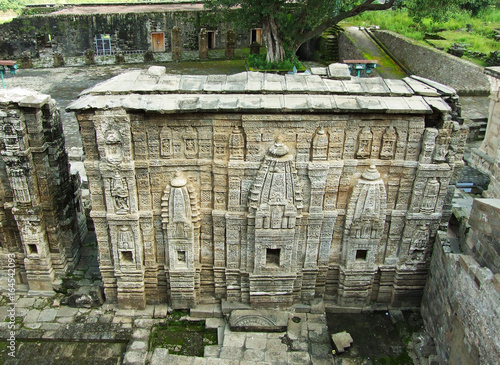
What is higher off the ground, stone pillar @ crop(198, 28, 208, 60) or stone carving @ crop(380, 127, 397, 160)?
stone carving @ crop(380, 127, 397, 160)

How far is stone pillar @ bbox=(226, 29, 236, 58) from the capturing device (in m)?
28.7

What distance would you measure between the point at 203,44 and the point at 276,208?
2212 centimetres

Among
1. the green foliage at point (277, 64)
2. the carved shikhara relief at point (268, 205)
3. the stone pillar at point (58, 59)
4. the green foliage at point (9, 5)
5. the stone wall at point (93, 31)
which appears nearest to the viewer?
the carved shikhara relief at point (268, 205)

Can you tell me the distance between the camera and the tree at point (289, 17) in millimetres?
20969

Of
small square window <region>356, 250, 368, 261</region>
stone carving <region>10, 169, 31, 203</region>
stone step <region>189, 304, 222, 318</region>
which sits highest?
stone carving <region>10, 169, 31, 203</region>

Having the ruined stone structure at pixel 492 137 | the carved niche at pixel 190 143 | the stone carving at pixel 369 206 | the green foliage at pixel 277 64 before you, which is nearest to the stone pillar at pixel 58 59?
the green foliage at pixel 277 64

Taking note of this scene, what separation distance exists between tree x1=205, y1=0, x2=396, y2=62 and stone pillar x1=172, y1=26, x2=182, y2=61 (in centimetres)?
518

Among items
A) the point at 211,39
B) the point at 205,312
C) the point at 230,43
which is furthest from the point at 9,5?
the point at 205,312

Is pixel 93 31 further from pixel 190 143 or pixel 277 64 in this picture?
pixel 190 143

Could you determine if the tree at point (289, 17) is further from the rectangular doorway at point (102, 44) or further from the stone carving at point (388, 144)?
the stone carving at point (388, 144)

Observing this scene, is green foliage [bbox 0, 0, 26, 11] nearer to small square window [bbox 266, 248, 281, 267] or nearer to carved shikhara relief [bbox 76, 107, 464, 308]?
carved shikhara relief [bbox 76, 107, 464, 308]

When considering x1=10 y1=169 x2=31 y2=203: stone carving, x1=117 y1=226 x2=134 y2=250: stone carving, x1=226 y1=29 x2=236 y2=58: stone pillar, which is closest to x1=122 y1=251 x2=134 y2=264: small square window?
x1=117 y1=226 x2=134 y2=250: stone carving

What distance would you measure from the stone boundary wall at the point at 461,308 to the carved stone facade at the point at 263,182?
2.00 feet

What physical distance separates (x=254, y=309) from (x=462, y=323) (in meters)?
4.02
